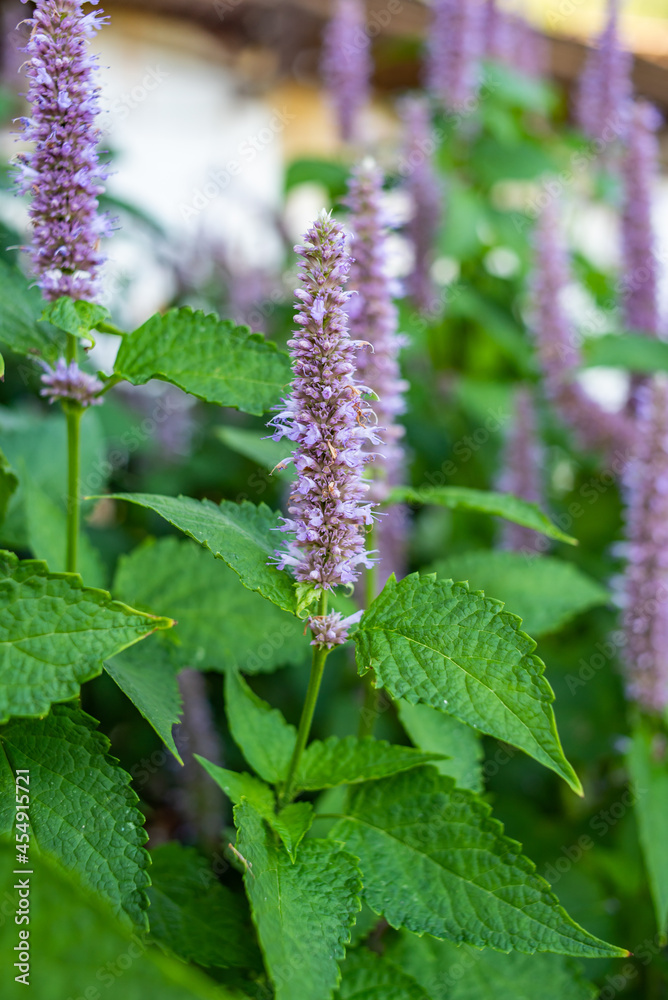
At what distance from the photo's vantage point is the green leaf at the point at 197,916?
2.75 ft

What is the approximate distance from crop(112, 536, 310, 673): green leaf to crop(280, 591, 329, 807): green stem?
0.19 m

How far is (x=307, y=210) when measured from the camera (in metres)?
4.21

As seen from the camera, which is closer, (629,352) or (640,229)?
(629,352)

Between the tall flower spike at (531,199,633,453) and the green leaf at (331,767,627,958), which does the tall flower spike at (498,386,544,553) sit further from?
the green leaf at (331,767,627,958)

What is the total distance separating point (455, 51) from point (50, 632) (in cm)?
210

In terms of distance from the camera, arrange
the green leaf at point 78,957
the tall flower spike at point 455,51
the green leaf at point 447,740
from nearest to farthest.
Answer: the green leaf at point 78,957 < the green leaf at point 447,740 < the tall flower spike at point 455,51

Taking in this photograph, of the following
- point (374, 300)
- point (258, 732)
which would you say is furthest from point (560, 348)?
point (258, 732)

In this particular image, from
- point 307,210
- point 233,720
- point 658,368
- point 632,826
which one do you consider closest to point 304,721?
point 233,720

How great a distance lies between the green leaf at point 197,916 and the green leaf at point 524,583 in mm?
558

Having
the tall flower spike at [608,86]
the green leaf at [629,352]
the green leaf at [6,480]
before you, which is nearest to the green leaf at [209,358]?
the green leaf at [6,480]

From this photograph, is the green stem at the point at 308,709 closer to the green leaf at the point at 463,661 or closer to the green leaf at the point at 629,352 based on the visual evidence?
the green leaf at the point at 463,661

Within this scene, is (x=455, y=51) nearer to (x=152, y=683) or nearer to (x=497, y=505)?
(x=497, y=505)

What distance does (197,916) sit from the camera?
88 centimetres

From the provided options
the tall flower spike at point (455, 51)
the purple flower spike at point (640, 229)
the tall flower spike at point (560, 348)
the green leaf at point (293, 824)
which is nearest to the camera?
the green leaf at point (293, 824)
